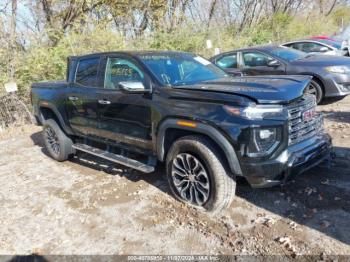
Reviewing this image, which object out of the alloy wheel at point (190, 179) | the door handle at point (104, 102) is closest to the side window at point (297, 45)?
the door handle at point (104, 102)

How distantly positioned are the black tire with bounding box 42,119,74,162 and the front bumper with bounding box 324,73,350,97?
5.44 meters

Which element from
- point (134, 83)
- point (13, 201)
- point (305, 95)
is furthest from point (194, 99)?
point (13, 201)

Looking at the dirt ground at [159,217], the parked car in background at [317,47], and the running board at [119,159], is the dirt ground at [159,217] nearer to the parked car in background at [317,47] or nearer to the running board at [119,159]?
the running board at [119,159]

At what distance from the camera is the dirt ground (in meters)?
3.50

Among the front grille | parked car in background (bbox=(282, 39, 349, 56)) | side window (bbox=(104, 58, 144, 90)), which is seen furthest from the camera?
parked car in background (bbox=(282, 39, 349, 56))

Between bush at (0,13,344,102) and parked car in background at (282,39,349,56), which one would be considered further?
parked car in background at (282,39,349,56)

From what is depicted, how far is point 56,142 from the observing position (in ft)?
21.0

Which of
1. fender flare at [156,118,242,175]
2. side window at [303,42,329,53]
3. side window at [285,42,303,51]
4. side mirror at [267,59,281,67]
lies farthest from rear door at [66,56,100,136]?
side window at [285,42,303,51]

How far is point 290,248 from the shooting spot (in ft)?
10.8

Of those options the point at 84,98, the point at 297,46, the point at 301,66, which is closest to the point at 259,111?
the point at 84,98

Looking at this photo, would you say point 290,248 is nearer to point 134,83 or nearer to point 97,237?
point 97,237

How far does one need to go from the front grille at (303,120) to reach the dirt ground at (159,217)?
0.75 meters

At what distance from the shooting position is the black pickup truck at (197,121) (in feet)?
11.7

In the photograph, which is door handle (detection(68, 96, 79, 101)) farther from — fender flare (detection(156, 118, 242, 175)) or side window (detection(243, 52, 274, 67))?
side window (detection(243, 52, 274, 67))
